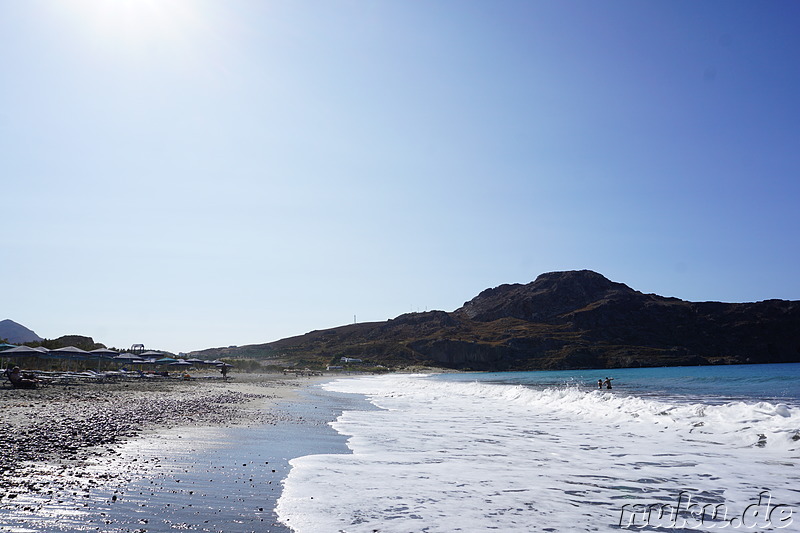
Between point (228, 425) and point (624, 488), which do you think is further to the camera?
point (228, 425)

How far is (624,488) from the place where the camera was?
948 cm

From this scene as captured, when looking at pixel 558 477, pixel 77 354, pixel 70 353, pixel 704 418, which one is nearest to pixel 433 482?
pixel 558 477

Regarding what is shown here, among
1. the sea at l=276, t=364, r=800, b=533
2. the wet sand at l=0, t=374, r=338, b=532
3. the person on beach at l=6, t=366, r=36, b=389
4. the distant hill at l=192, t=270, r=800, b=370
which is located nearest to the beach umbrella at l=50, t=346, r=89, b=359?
the person on beach at l=6, t=366, r=36, b=389

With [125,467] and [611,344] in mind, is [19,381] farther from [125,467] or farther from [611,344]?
[611,344]

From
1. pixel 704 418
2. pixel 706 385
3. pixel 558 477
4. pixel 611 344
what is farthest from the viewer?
pixel 611 344

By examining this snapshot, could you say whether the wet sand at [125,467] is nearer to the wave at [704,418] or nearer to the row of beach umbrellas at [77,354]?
the wave at [704,418]

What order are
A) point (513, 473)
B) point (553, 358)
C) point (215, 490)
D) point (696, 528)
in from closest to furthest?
point (696, 528), point (215, 490), point (513, 473), point (553, 358)

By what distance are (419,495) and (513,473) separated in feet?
9.43

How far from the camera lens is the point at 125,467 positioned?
32.8ft

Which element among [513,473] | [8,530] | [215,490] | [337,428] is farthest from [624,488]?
[337,428]

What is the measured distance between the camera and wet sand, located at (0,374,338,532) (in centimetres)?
709

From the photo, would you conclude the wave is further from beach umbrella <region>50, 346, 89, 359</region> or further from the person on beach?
beach umbrella <region>50, 346, 89, 359</region>

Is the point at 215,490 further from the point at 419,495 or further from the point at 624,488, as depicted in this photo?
the point at 624,488

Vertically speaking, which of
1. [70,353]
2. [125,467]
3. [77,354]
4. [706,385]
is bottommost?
[706,385]
